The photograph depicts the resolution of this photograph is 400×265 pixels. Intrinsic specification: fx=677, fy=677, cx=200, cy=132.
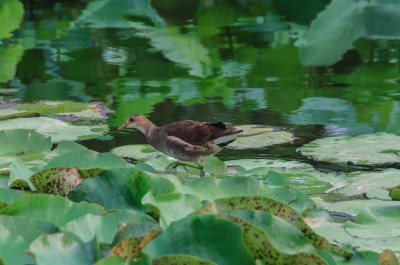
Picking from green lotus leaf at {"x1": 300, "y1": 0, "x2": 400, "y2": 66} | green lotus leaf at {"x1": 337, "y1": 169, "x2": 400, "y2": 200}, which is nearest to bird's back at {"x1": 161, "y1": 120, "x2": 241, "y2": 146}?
green lotus leaf at {"x1": 337, "y1": 169, "x2": 400, "y2": 200}

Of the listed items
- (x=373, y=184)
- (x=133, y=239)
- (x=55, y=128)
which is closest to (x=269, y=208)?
(x=133, y=239)

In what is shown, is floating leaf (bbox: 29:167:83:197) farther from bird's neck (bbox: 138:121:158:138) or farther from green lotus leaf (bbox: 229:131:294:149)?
green lotus leaf (bbox: 229:131:294:149)

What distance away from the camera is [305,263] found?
122cm

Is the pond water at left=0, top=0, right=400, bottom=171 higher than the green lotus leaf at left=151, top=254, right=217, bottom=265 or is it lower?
lower

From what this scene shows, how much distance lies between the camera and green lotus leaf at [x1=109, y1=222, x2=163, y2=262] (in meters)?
1.17

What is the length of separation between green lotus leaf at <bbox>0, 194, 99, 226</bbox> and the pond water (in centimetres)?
169

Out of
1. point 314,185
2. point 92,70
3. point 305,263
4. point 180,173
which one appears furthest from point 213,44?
point 305,263

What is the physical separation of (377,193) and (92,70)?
3096mm

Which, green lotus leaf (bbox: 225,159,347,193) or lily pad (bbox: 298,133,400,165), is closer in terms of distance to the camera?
green lotus leaf (bbox: 225,159,347,193)

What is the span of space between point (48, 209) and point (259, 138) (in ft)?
6.48

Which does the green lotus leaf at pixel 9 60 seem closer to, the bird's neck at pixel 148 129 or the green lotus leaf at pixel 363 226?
the bird's neck at pixel 148 129

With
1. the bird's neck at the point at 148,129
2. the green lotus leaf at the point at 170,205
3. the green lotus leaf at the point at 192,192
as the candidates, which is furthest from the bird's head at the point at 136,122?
the green lotus leaf at the point at 170,205

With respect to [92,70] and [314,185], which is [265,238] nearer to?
[314,185]

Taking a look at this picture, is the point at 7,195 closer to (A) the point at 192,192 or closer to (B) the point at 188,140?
(A) the point at 192,192
